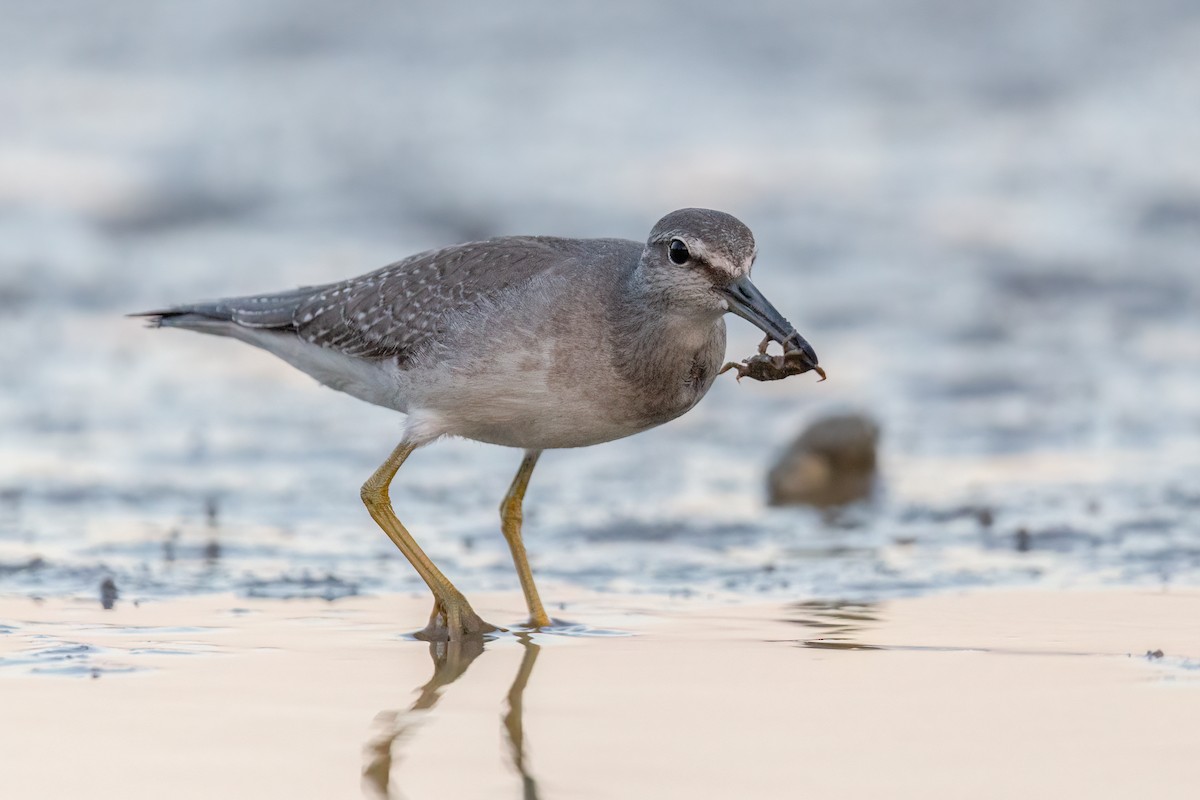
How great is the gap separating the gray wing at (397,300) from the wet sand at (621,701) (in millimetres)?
1332

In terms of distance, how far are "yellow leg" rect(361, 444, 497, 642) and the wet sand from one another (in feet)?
0.82

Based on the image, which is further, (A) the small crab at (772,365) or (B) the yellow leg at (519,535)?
(B) the yellow leg at (519,535)

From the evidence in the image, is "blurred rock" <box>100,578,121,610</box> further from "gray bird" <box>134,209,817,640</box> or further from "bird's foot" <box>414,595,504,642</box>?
"bird's foot" <box>414,595,504,642</box>

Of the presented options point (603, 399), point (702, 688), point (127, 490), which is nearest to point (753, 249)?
point (603, 399)

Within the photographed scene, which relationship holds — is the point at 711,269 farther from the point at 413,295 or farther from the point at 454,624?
the point at 454,624

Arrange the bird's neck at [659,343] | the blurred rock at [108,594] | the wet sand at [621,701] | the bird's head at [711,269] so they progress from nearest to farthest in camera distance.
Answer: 1. the wet sand at [621,701]
2. the bird's head at [711,269]
3. the bird's neck at [659,343]
4. the blurred rock at [108,594]

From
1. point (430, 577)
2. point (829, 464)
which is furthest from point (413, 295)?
point (829, 464)

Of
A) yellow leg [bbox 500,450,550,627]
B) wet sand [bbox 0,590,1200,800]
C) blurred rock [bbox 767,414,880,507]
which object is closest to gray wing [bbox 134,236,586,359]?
yellow leg [bbox 500,450,550,627]

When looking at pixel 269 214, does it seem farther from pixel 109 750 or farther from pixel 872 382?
pixel 109 750

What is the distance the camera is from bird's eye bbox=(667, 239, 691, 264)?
23.6 ft

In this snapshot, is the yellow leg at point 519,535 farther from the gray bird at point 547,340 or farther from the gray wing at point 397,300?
the gray wing at point 397,300

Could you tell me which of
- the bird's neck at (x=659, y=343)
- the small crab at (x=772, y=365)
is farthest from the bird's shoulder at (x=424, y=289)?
the small crab at (x=772, y=365)

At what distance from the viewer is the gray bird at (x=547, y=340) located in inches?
285

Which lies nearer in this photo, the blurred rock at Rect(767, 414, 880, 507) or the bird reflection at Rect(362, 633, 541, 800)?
the bird reflection at Rect(362, 633, 541, 800)
